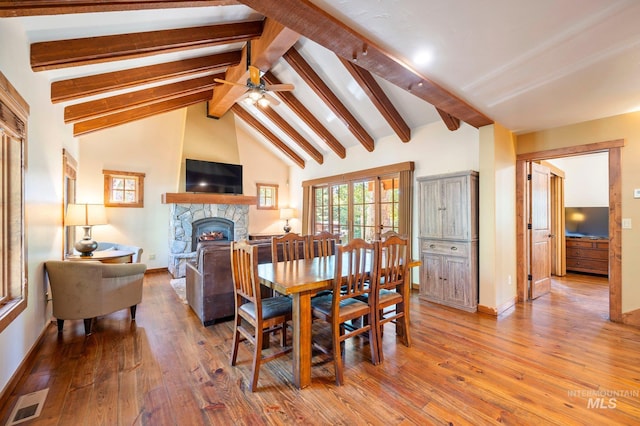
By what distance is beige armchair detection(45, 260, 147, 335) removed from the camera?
109 inches

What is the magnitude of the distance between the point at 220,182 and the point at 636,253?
7016mm

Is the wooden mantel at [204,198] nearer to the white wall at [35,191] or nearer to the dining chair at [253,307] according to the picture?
the white wall at [35,191]

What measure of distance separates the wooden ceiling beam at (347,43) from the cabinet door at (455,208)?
3.50 feet

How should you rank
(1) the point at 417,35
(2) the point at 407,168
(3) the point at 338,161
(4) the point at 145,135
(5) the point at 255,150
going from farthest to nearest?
(5) the point at 255,150 < (3) the point at 338,161 < (4) the point at 145,135 < (2) the point at 407,168 < (1) the point at 417,35

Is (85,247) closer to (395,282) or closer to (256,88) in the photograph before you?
(256,88)

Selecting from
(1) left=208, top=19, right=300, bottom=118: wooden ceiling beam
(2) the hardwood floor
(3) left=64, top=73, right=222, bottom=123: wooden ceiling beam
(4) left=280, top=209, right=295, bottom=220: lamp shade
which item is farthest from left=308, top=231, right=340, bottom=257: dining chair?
(4) left=280, top=209, right=295, bottom=220: lamp shade

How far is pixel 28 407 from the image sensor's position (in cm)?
184

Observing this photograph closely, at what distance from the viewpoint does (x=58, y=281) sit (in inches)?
109

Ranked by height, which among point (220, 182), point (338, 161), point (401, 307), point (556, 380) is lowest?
point (556, 380)

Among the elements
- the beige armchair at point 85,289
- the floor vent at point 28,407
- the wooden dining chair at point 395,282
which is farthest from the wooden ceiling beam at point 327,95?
the floor vent at point 28,407

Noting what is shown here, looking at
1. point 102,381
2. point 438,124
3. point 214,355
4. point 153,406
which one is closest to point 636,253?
point 438,124

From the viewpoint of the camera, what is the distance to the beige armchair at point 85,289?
2781 mm

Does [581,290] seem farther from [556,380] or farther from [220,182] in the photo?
[220,182]

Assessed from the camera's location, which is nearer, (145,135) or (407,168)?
(407,168)
